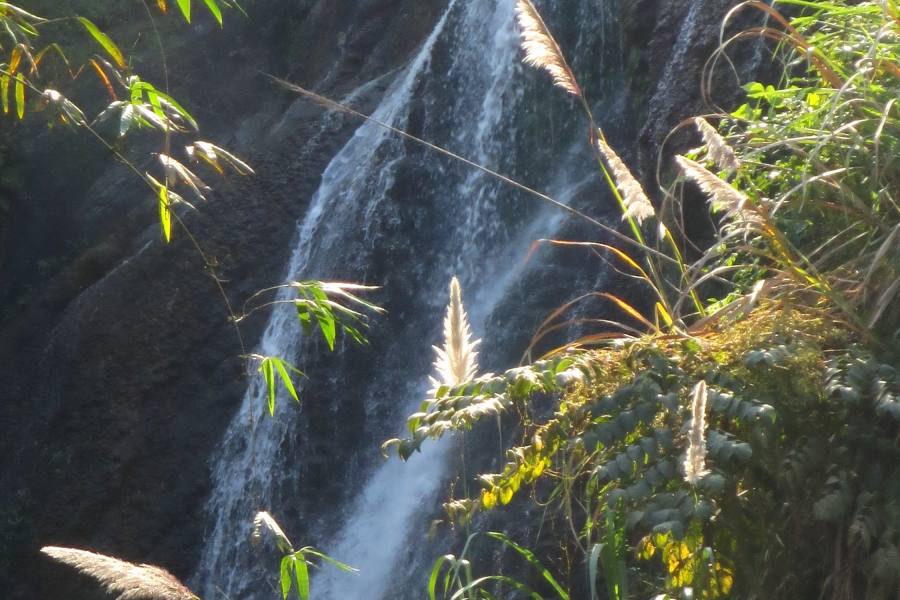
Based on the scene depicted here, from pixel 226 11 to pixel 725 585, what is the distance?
461 inches

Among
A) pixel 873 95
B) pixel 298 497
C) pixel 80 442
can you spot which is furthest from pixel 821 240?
pixel 80 442

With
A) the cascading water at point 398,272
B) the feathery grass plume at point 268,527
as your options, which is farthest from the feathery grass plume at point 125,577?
the cascading water at point 398,272

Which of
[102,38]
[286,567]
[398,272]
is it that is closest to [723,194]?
[286,567]

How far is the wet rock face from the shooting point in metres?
7.16

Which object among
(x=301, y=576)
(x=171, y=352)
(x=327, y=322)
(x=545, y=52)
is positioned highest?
(x=545, y=52)

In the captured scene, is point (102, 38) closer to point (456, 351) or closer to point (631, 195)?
point (456, 351)

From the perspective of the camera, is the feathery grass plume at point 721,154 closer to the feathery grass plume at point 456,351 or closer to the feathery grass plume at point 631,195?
the feathery grass plume at point 631,195

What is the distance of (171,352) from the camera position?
27.5 ft

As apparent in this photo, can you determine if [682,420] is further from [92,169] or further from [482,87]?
[92,169]

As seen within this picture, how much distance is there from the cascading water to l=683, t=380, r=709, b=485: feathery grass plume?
456cm

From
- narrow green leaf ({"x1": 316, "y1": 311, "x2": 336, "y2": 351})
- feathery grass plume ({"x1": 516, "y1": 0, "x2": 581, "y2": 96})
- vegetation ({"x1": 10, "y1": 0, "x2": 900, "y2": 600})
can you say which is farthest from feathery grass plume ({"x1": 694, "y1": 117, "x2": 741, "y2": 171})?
narrow green leaf ({"x1": 316, "y1": 311, "x2": 336, "y2": 351})

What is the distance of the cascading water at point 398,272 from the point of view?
634 centimetres

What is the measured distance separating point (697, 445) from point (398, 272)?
6067 mm

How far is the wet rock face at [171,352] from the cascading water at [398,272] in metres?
0.05
